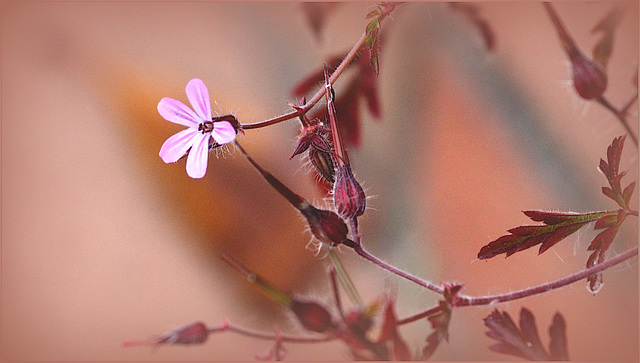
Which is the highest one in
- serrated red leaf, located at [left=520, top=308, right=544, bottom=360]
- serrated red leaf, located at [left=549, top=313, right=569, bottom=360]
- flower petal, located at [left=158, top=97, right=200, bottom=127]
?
flower petal, located at [left=158, top=97, right=200, bottom=127]

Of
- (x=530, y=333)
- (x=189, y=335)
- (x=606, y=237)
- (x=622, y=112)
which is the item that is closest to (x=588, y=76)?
(x=622, y=112)

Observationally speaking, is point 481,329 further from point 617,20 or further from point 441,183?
point 617,20

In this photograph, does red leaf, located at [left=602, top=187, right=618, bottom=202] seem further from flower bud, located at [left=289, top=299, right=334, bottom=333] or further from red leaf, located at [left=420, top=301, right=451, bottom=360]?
flower bud, located at [left=289, top=299, right=334, bottom=333]

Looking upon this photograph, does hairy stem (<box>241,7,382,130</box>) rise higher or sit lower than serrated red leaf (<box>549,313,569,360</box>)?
higher

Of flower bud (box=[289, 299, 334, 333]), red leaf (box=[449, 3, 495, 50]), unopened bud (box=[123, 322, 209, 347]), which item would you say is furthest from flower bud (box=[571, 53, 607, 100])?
unopened bud (box=[123, 322, 209, 347])

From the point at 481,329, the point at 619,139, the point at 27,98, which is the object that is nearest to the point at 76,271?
the point at 27,98

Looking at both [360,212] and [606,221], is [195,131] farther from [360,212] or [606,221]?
[606,221]
